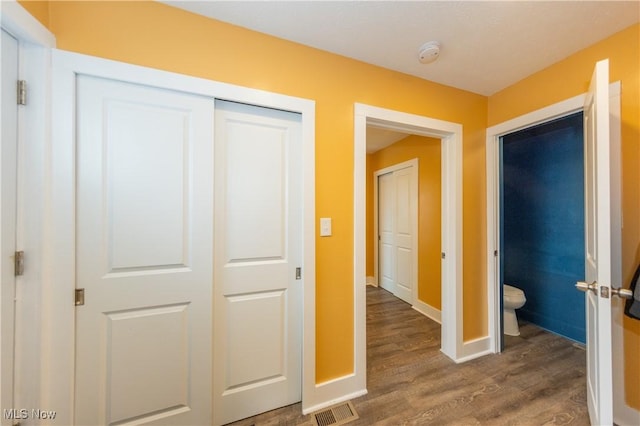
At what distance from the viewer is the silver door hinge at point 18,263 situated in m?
1.02

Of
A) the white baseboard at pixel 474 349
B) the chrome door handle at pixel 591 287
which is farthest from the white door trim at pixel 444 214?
the chrome door handle at pixel 591 287

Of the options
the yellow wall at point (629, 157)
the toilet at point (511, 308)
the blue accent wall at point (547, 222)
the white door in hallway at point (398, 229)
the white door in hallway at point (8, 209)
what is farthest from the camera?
the white door in hallway at point (398, 229)

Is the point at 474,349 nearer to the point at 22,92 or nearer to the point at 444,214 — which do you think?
the point at 444,214

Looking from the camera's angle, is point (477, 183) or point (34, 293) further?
point (477, 183)

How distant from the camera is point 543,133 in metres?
2.71

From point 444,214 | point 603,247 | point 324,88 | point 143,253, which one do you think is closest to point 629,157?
point 603,247


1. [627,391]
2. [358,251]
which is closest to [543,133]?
[627,391]

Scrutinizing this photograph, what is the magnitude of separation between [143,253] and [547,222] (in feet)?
12.6

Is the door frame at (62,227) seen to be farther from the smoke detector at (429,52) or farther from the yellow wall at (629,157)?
the yellow wall at (629,157)

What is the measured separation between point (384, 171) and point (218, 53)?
3215 millimetres

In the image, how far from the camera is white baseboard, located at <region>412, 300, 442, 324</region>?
2869 mm

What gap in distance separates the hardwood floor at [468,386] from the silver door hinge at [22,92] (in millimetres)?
1993

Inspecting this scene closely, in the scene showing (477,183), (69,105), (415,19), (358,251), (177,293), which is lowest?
(177,293)

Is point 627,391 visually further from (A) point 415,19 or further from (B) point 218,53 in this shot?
(B) point 218,53
